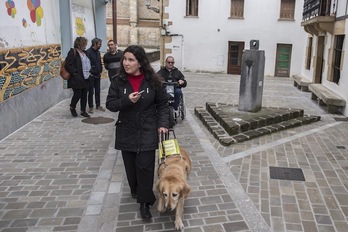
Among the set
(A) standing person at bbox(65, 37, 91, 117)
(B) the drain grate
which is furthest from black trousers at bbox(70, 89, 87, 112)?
(B) the drain grate

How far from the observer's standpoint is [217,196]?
4375 mm

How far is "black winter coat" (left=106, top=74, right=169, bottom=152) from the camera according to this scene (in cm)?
354

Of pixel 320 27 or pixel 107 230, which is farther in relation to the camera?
pixel 320 27

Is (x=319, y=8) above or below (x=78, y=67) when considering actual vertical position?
above

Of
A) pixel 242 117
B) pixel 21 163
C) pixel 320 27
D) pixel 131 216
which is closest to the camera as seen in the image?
pixel 131 216

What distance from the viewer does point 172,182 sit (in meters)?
3.43

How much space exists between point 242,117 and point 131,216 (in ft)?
14.6

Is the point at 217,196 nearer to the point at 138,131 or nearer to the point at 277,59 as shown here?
the point at 138,131

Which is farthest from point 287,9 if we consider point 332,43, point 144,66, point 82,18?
point 144,66

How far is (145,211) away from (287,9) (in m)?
19.8

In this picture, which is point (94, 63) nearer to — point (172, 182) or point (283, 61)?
point (172, 182)

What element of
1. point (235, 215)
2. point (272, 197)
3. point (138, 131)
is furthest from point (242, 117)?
point (138, 131)

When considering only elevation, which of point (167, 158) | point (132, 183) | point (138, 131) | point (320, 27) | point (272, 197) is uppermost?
point (320, 27)

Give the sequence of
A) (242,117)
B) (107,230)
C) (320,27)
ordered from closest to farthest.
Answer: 1. (107,230)
2. (242,117)
3. (320,27)
